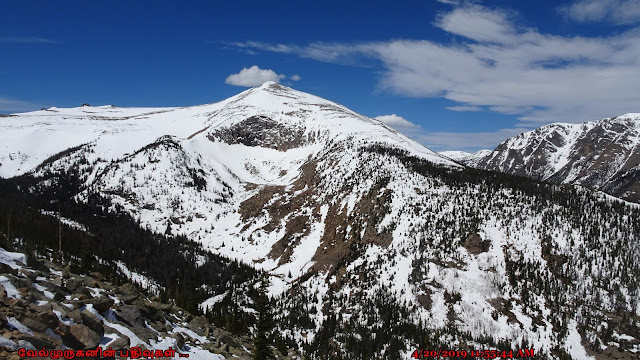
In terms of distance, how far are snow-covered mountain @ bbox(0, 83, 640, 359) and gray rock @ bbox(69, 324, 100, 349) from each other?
1738 inches

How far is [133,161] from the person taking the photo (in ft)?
479

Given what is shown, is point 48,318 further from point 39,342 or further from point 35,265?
point 35,265

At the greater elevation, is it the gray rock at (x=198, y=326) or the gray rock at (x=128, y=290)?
the gray rock at (x=128, y=290)

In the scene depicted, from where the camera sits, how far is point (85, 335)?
17.2 metres

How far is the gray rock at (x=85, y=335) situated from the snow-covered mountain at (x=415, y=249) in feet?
145

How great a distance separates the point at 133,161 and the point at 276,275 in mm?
91846

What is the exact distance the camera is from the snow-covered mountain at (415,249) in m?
57.1

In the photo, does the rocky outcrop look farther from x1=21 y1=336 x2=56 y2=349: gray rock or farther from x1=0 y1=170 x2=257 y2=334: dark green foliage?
x1=0 y1=170 x2=257 y2=334: dark green foliage

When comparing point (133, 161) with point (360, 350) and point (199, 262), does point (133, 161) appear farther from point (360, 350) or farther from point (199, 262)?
point (360, 350)

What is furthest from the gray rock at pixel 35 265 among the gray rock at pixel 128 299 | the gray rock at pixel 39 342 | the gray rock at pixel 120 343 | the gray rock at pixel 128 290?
the gray rock at pixel 39 342

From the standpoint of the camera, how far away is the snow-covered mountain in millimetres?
57094

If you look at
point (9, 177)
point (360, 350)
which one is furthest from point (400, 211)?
point (9, 177)

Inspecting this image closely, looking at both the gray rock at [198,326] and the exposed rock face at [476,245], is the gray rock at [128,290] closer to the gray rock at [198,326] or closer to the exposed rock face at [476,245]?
the gray rock at [198,326]

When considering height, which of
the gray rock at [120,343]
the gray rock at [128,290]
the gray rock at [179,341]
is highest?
the gray rock at [120,343]
